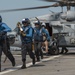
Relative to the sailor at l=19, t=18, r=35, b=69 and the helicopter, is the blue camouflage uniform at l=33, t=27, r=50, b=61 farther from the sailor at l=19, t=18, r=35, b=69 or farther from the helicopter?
the helicopter

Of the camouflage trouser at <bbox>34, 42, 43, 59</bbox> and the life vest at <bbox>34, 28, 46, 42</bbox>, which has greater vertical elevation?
the life vest at <bbox>34, 28, 46, 42</bbox>

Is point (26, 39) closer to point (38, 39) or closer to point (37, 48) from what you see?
point (37, 48)

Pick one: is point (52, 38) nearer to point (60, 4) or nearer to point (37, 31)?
point (60, 4)

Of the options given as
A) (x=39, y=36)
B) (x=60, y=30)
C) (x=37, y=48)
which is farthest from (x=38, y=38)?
(x=60, y=30)

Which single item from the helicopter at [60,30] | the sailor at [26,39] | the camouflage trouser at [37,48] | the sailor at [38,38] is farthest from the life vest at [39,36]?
the helicopter at [60,30]

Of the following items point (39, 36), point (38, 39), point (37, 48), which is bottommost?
point (37, 48)

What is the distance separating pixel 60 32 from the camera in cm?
2386

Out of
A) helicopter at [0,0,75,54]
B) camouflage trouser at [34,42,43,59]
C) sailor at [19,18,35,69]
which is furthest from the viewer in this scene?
helicopter at [0,0,75,54]

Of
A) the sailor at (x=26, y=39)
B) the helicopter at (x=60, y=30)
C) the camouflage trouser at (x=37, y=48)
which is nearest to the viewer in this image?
the sailor at (x=26, y=39)

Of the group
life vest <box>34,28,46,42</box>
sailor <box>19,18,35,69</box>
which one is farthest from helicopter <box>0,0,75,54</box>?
sailor <box>19,18,35,69</box>

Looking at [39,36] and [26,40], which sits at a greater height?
[39,36]

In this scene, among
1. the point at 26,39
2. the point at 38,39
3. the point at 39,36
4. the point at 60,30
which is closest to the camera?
the point at 26,39

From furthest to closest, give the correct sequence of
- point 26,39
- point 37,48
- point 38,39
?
1. point 38,39
2. point 37,48
3. point 26,39

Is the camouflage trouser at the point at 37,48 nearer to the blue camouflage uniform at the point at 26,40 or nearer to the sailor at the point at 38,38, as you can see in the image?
the sailor at the point at 38,38
